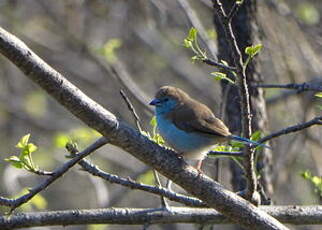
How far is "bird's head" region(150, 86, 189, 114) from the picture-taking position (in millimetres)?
4782

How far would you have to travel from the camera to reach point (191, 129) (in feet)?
14.9

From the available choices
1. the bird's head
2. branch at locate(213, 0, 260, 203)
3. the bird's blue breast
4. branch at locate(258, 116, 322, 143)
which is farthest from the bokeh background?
branch at locate(258, 116, 322, 143)

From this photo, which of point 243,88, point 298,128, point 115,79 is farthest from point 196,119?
point 115,79

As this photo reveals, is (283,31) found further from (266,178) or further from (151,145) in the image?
(151,145)

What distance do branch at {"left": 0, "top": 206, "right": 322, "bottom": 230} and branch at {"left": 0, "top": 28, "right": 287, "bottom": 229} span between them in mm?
548

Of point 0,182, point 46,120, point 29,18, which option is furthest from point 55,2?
point 0,182

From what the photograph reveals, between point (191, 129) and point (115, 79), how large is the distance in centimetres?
288

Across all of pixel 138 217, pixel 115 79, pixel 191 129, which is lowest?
pixel 138 217

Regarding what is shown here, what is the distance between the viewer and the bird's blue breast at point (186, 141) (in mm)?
4379

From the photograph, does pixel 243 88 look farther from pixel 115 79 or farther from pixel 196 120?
pixel 115 79

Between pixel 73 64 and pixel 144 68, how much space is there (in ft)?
4.56

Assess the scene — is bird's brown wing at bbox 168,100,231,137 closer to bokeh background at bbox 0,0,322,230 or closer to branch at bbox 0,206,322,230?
branch at bbox 0,206,322,230

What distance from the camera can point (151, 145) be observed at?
3.21m

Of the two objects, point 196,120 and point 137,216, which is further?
point 196,120
